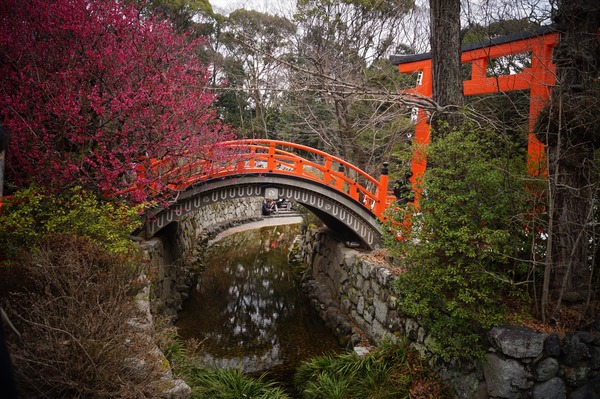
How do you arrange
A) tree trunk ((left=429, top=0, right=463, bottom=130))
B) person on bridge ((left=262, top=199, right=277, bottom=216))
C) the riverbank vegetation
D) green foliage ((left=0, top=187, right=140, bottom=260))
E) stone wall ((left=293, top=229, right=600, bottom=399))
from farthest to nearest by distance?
person on bridge ((left=262, top=199, right=277, bottom=216))
tree trunk ((left=429, top=0, right=463, bottom=130))
the riverbank vegetation
stone wall ((left=293, top=229, right=600, bottom=399))
green foliage ((left=0, top=187, right=140, bottom=260))

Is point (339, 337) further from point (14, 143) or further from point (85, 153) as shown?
point (14, 143)

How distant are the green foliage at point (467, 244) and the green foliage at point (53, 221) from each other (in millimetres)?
4683

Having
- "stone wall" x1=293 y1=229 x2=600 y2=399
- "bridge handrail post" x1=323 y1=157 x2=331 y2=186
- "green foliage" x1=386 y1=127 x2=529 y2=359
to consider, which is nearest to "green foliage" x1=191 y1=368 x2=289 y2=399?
"stone wall" x1=293 y1=229 x2=600 y2=399

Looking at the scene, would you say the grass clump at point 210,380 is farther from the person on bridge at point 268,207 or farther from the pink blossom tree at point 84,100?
the person on bridge at point 268,207

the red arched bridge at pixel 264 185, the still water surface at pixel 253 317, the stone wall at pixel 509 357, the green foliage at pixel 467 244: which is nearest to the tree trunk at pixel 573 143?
the green foliage at pixel 467 244

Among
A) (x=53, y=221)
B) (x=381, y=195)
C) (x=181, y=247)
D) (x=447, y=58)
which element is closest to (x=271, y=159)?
(x=381, y=195)

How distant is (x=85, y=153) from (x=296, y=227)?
14.4m

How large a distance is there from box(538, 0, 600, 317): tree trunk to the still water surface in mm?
5190

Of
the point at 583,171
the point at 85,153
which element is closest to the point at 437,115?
the point at 583,171

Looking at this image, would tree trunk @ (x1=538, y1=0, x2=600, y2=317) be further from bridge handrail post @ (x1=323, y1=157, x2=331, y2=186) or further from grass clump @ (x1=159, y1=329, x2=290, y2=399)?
bridge handrail post @ (x1=323, y1=157, x2=331, y2=186)

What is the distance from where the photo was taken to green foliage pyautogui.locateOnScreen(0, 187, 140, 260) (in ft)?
Result: 17.0

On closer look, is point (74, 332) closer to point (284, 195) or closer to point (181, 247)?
point (284, 195)

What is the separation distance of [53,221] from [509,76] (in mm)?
9909

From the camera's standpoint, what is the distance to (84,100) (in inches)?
283
